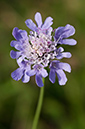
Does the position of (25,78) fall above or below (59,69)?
below

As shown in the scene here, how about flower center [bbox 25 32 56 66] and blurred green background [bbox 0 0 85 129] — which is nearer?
flower center [bbox 25 32 56 66]

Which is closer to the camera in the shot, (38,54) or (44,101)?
(38,54)

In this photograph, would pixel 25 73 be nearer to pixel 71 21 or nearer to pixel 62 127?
pixel 62 127

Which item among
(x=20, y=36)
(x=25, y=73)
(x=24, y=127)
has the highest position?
(x=20, y=36)

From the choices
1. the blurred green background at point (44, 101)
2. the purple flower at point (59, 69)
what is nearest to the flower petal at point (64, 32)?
the purple flower at point (59, 69)

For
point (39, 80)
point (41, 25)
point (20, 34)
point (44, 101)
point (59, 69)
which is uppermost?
point (41, 25)

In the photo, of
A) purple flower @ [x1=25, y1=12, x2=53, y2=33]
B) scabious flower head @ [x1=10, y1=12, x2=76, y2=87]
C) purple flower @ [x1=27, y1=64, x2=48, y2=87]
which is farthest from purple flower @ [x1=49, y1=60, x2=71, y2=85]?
purple flower @ [x1=25, y1=12, x2=53, y2=33]

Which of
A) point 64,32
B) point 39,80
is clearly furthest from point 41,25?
point 39,80

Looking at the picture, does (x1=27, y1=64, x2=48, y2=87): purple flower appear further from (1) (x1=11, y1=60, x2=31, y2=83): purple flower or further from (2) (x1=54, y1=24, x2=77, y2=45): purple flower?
(2) (x1=54, y1=24, x2=77, y2=45): purple flower

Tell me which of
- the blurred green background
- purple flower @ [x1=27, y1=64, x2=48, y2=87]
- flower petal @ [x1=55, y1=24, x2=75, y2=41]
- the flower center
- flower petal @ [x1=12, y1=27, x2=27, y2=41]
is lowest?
the blurred green background

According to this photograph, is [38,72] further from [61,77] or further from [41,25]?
[41,25]
